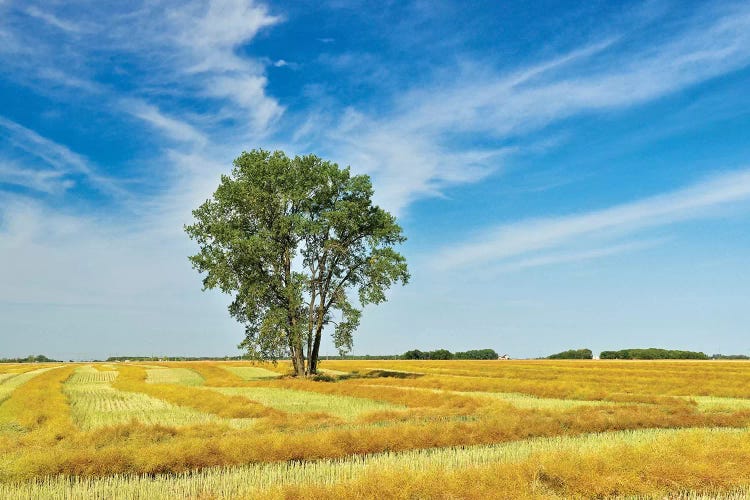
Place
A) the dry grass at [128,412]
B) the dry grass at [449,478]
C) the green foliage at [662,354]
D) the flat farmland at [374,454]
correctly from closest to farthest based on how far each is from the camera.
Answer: the dry grass at [449,478] < the flat farmland at [374,454] < the dry grass at [128,412] < the green foliage at [662,354]

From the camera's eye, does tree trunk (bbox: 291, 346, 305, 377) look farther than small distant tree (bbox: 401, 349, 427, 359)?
No

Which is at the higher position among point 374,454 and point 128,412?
point 128,412

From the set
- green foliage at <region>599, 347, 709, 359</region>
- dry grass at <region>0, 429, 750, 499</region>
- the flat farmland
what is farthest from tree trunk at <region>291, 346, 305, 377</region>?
green foliage at <region>599, 347, 709, 359</region>

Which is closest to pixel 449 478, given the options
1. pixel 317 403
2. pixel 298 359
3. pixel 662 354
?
pixel 317 403

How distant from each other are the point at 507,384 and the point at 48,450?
3060 centimetres

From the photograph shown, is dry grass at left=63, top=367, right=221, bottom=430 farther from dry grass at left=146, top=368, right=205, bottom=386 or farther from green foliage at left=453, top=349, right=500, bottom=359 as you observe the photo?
green foliage at left=453, top=349, right=500, bottom=359

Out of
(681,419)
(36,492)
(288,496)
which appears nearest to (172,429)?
→ (36,492)

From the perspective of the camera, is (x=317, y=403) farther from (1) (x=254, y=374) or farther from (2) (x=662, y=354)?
(2) (x=662, y=354)

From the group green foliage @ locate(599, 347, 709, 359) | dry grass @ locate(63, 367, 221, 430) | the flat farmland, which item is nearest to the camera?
the flat farmland

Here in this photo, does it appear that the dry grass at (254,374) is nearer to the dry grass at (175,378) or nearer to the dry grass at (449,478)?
the dry grass at (175,378)

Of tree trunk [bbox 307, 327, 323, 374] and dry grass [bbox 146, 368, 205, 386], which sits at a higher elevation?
tree trunk [bbox 307, 327, 323, 374]

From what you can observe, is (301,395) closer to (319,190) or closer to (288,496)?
(319,190)

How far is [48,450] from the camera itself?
12.3 meters

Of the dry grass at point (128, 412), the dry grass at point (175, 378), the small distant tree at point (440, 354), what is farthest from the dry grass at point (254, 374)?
the small distant tree at point (440, 354)
